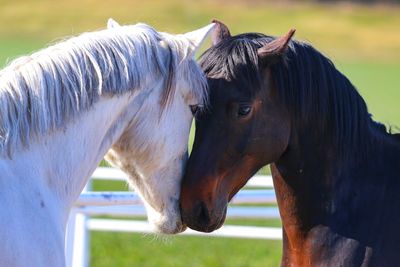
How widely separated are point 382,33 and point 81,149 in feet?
164

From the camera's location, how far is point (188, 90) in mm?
4070

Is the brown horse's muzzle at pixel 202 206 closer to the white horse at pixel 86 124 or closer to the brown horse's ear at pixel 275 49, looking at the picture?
the white horse at pixel 86 124

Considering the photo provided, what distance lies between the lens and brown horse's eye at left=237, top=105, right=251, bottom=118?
14.2 ft

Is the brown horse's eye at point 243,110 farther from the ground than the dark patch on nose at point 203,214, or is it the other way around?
the brown horse's eye at point 243,110

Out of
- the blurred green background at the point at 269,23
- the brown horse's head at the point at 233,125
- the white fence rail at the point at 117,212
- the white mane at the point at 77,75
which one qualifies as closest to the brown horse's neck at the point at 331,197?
the brown horse's head at the point at 233,125

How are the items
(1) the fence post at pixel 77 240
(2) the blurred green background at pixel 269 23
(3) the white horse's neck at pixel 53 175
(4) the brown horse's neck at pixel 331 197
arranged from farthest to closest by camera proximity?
(2) the blurred green background at pixel 269 23 < (1) the fence post at pixel 77 240 < (4) the brown horse's neck at pixel 331 197 < (3) the white horse's neck at pixel 53 175

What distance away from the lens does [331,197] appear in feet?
14.8

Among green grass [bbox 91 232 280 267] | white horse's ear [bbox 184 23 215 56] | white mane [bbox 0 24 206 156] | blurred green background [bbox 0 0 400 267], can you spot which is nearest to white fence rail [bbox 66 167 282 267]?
white horse's ear [bbox 184 23 215 56]

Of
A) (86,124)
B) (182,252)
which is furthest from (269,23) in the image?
(86,124)

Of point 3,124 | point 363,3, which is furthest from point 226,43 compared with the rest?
point 363,3

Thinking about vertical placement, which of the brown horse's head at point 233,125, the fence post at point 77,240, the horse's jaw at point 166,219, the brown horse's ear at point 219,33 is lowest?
the fence post at point 77,240

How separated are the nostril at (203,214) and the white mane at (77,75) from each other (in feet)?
1.84

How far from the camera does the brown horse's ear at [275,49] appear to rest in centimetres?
425

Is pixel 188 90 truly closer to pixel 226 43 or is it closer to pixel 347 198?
pixel 226 43
